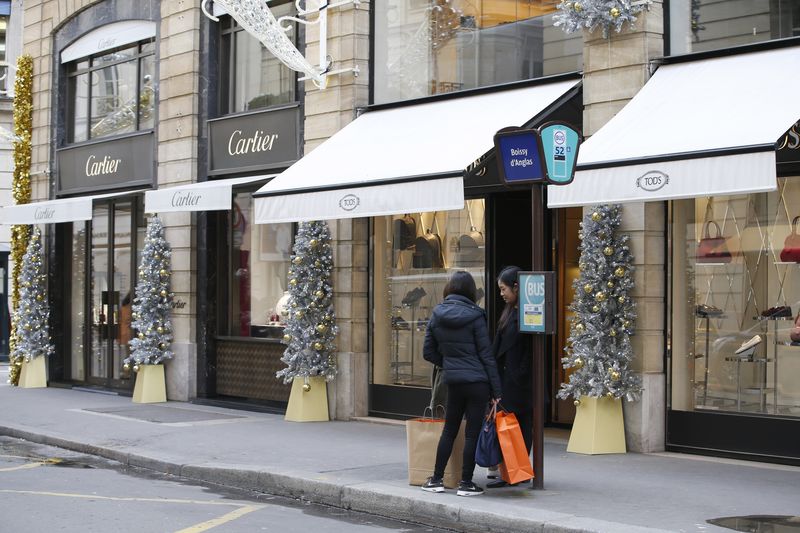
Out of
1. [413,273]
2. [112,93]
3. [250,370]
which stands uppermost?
[112,93]

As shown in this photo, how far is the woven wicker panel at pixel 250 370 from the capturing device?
Result: 1633 centimetres

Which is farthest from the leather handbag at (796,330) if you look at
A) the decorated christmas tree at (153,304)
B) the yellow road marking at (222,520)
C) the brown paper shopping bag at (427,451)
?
the decorated christmas tree at (153,304)

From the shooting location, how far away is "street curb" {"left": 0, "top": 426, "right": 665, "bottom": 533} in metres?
7.75

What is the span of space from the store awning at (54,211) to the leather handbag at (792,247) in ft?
35.5

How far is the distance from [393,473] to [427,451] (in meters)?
0.98

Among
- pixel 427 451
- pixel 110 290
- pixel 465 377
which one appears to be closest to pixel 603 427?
pixel 427 451

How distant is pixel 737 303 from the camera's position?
37.3 feet

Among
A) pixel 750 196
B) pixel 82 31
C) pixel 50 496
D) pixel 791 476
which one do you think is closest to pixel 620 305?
pixel 750 196

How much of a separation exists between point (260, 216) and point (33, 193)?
30.7ft

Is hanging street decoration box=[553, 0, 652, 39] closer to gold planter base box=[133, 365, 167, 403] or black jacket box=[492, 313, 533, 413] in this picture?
black jacket box=[492, 313, 533, 413]

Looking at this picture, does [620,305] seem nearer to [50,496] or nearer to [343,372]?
[343,372]

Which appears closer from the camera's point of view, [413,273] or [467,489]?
[467,489]

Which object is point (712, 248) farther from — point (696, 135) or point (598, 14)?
point (598, 14)

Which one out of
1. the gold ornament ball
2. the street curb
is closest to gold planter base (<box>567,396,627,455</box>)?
the gold ornament ball
